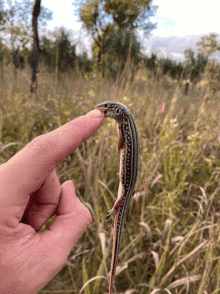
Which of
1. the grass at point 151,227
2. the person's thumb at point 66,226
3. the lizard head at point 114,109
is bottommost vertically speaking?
the grass at point 151,227

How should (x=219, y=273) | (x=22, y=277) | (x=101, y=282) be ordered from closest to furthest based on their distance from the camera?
(x=22, y=277)
(x=219, y=273)
(x=101, y=282)

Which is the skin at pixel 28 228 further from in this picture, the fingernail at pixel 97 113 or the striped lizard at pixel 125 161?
the striped lizard at pixel 125 161

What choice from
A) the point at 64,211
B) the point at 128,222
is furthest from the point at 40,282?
the point at 128,222

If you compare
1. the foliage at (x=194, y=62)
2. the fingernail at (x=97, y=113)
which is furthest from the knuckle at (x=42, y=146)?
the foliage at (x=194, y=62)

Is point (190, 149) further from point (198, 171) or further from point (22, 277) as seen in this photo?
point (22, 277)

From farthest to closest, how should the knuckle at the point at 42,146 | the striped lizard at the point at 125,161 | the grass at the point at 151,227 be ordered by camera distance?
the grass at the point at 151,227 → the knuckle at the point at 42,146 → the striped lizard at the point at 125,161

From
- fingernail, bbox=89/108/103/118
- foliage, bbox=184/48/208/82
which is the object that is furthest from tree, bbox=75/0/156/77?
fingernail, bbox=89/108/103/118

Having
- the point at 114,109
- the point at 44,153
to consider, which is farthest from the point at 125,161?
the point at 44,153

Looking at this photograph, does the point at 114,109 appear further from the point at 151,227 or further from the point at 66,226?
the point at 151,227
